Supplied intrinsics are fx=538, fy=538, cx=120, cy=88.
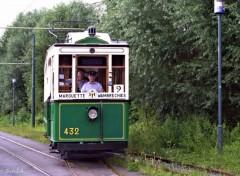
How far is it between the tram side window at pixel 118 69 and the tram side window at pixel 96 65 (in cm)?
25

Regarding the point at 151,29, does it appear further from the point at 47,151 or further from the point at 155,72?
the point at 47,151

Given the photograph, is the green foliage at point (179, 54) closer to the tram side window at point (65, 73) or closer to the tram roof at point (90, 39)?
the tram roof at point (90, 39)

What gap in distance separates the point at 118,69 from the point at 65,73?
146cm

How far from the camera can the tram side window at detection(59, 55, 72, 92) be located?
14500 mm

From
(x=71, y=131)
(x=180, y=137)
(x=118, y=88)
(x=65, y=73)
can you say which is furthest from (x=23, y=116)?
(x=71, y=131)

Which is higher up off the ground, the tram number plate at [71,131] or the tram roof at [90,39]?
the tram roof at [90,39]

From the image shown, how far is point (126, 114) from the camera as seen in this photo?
46.7 ft

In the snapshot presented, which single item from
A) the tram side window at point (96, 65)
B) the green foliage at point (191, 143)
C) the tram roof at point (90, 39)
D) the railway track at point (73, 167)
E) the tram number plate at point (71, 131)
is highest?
the tram roof at point (90, 39)

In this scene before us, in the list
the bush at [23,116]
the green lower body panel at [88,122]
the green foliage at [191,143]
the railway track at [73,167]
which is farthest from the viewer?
the bush at [23,116]

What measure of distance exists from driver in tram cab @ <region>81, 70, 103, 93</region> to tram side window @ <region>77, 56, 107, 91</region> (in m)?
0.15

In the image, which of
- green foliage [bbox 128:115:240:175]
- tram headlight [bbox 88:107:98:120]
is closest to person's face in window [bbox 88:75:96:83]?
tram headlight [bbox 88:107:98:120]

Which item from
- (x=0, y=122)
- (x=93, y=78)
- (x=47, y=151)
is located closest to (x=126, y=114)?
(x=93, y=78)

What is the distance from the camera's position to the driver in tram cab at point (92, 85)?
14.3 metres

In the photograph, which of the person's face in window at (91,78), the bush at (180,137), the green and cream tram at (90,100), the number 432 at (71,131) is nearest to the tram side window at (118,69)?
the green and cream tram at (90,100)
